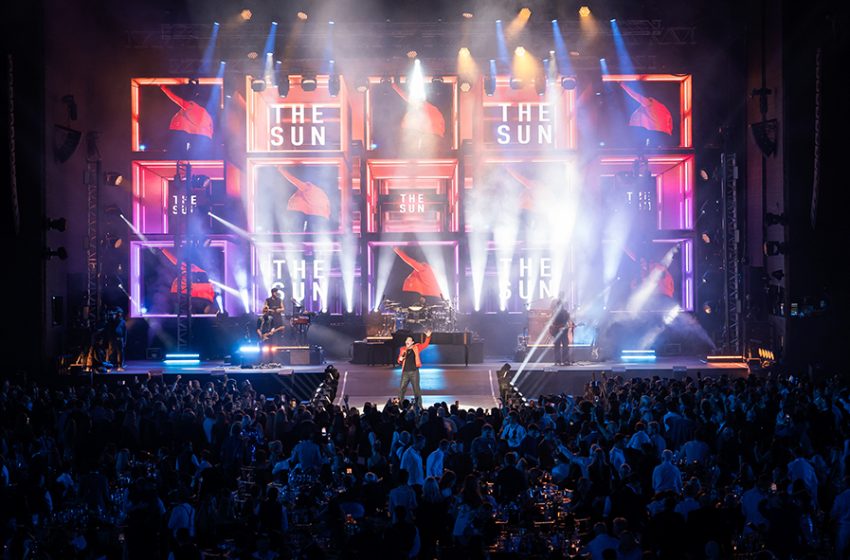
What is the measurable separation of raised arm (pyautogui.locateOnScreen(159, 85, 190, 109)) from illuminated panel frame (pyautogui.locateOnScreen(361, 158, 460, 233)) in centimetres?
617

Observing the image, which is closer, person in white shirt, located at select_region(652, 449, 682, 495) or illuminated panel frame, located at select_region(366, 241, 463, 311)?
person in white shirt, located at select_region(652, 449, 682, 495)

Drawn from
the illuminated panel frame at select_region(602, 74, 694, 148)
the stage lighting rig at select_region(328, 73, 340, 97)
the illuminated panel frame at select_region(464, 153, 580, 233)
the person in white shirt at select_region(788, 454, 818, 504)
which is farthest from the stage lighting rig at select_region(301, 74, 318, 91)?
the person in white shirt at select_region(788, 454, 818, 504)

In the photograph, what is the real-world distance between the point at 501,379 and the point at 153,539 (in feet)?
44.5

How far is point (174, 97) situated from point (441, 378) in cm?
1375

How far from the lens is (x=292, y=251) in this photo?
104 ft

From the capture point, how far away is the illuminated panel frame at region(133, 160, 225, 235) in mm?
31169

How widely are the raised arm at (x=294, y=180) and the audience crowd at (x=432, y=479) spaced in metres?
15.8

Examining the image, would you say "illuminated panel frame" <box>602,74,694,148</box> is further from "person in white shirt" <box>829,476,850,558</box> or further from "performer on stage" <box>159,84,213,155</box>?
"person in white shirt" <box>829,476,850,558</box>

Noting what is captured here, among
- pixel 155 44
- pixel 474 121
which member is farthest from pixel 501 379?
pixel 155 44

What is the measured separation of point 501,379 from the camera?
22125 millimetres

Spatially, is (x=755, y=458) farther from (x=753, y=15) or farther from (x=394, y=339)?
(x=753, y=15)

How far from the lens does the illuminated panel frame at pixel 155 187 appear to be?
102 ft

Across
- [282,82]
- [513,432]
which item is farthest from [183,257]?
[513,432]

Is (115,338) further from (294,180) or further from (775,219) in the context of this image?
(775,219)
